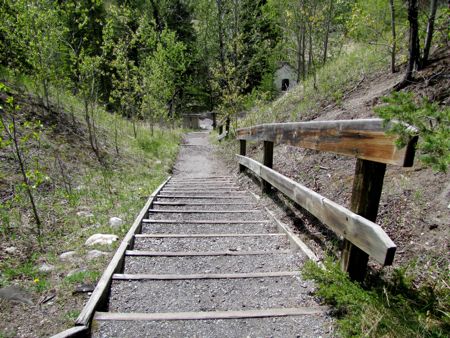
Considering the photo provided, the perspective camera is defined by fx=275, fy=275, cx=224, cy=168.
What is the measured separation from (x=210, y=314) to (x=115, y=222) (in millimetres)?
2403

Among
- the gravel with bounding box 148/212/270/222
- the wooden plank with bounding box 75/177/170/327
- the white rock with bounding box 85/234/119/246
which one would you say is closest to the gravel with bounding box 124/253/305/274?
the wooden plank with bounding box 75/177/170/327

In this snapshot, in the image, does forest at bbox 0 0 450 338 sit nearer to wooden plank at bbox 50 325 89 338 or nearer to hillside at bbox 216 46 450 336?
hillside at bbox 216 46 450 336

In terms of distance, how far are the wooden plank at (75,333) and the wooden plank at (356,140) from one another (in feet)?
7.78

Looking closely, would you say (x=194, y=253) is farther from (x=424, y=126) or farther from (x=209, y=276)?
(x=424, y=126)

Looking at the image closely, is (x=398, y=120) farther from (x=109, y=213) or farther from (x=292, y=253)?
(x=109, y=213)

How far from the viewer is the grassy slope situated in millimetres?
2232

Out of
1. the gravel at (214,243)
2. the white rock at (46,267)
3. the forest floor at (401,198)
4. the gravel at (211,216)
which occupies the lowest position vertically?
the gravel at (211,216)

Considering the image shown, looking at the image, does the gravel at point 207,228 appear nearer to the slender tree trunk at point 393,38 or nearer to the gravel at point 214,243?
the gravel at point 214,243

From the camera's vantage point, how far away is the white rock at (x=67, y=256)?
3.00m

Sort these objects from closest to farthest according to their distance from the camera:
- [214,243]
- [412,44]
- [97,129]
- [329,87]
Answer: [214,243], [412,44], [329,87], [97,129]

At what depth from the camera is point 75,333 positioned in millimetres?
1809

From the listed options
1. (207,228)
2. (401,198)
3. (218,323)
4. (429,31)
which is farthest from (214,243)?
(429,31)

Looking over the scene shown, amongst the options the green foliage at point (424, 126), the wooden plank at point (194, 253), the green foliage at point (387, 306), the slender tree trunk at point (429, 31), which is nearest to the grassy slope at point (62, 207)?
the wooden plank at point (194, 253)

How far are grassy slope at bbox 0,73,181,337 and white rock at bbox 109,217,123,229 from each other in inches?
3.2
